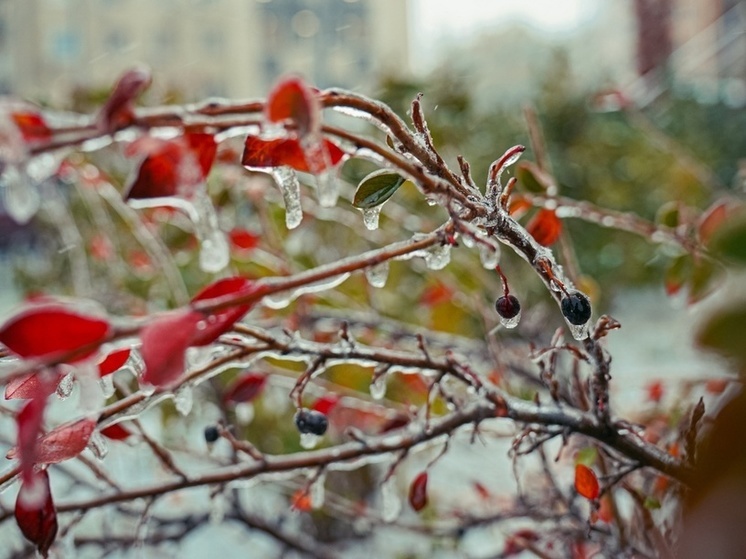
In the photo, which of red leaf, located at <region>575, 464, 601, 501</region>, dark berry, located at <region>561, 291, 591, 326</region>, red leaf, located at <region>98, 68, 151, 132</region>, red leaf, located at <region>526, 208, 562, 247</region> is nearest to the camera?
red leaf, located at <region>98, 68, 151, 132</region>

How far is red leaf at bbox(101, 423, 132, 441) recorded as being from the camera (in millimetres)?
479

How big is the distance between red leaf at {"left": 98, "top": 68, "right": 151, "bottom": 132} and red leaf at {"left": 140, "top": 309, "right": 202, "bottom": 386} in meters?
0.07

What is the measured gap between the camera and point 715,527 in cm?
18

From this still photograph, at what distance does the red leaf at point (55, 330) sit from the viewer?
244 millimetres

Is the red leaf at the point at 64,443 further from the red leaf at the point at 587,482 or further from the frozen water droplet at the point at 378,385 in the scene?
the red leaf at the point at 587,482

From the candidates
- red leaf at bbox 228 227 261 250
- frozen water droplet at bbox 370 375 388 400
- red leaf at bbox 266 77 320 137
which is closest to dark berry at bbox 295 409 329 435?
frozen water droplet at bbox 370 375 388 400

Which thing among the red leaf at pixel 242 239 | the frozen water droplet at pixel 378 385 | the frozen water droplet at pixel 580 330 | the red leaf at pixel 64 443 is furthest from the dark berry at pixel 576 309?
the red leaf at pixel 242 239

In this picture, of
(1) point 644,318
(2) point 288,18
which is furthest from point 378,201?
(2) point 288,18

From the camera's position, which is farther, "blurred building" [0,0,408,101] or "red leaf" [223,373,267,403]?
"blurred building" [0,0,408,101]

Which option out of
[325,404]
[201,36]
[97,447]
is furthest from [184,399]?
[201,36]

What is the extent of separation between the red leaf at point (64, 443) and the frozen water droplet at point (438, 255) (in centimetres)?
17

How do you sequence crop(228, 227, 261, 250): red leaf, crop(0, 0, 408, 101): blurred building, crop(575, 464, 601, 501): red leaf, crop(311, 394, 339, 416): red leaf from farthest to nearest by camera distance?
crop(0, 0, 408, 101): blurred building, crop(228, 227, 261, 250): red leaf, crop(311, 394, 339, 416): red leaf, crop(575, 464, 601, 501): red leaf

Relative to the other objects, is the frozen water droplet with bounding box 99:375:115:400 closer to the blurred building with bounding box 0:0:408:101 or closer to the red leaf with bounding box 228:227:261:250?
the red leaf with bounding box 228:227:261:250

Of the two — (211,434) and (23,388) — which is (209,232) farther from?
(211,434)
